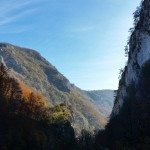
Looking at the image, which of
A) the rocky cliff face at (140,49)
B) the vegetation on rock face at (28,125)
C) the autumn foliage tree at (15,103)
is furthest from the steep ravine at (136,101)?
the autumn foliage tree at (15,103)

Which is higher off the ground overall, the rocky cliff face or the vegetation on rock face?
the rocky cliff face

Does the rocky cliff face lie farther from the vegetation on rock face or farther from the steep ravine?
the vegetation on rock face

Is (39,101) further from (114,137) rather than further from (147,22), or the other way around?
(147,22)

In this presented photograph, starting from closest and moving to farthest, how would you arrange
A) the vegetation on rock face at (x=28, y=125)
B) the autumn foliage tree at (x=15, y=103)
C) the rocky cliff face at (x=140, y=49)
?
the vegetation on rock face at (x=28, y=125) < the autumn foliage tree at (x=15, y=103) < the rocky cliff face at (x=140, y=49)

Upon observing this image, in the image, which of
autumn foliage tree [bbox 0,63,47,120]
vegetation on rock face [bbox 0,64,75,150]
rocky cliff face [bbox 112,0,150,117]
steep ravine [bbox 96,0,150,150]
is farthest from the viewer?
rocky cliff face [bbox 112,0,150,117]

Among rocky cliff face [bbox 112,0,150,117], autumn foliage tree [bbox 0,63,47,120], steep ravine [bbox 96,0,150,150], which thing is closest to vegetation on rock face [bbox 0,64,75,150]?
autumn foliage tree [bbox 0,63,47,120]

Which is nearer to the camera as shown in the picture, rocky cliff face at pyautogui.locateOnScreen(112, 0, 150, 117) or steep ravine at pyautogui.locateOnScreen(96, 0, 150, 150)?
steep ravine at pyautogui.locateOnScreen(96, 0, 150, 150)

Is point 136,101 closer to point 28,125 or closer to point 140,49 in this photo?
point 140,49

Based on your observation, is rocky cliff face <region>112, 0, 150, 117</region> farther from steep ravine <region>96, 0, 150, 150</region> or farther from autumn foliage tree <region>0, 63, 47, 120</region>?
autumn foliage tree <region>0, 63, 47, 120</region>

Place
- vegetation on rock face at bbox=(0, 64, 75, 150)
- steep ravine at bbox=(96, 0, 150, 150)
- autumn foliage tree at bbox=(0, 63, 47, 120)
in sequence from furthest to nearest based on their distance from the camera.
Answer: autumn foliage tree at bbox=(0, 63, 47, 120) → steep ravine at bbox=(96, 0, 150, 150) → vegetation on rock face at bbox=(0, 64, 75, 150)

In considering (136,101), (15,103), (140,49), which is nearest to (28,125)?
(15,103)

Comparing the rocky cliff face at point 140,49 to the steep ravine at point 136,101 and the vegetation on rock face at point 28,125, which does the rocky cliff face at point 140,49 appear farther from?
the vegetation on rock face at point 28,125

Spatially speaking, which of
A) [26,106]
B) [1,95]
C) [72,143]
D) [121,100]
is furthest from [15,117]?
[121,100]

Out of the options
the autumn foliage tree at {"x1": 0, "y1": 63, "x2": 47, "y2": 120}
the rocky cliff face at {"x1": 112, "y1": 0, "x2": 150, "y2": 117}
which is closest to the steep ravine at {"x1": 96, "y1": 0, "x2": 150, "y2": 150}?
the rocky cliff face at {"x1": 112, "y1": 0, "x2": 150, "y2": 117}
